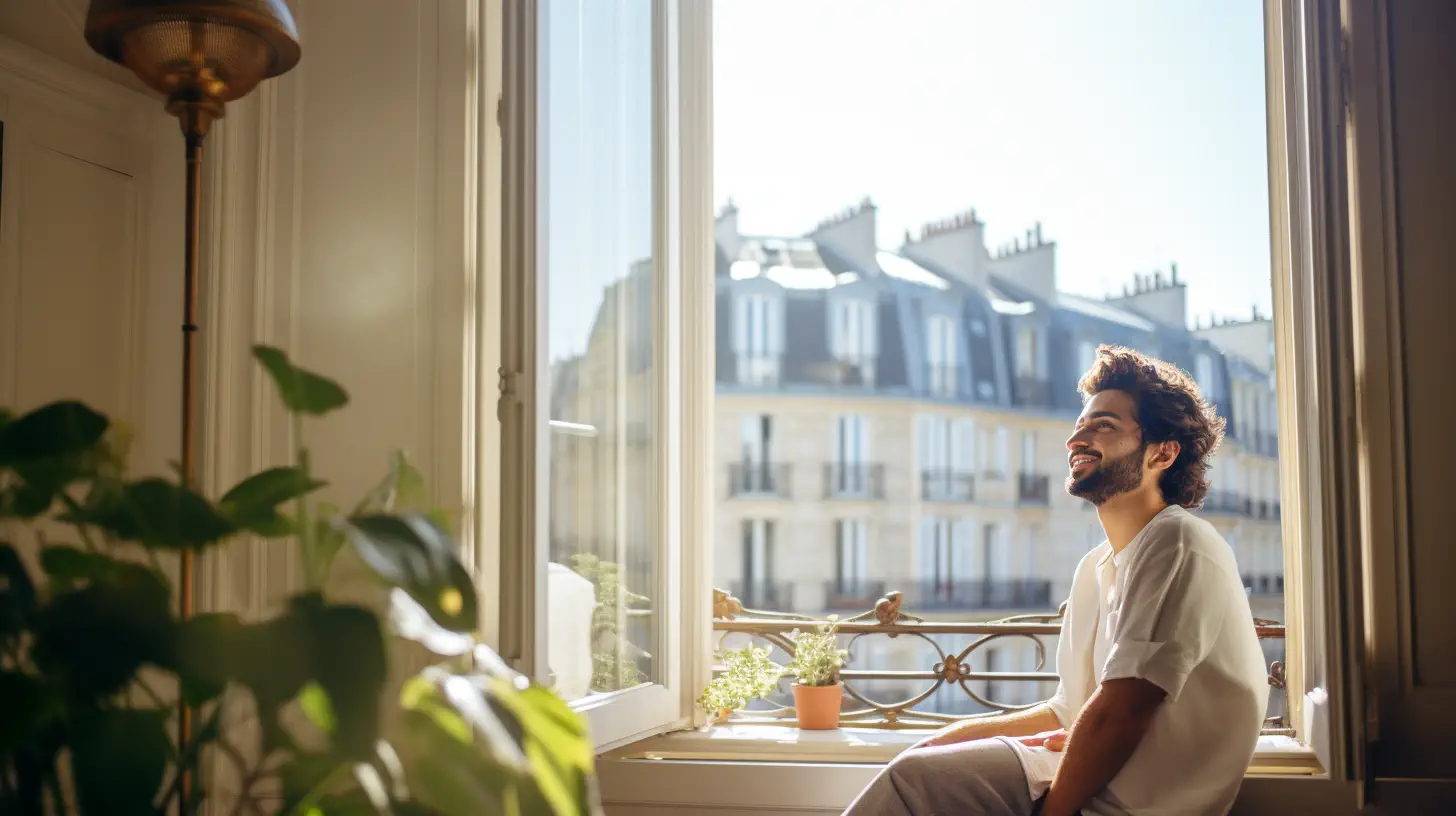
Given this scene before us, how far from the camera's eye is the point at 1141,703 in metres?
1.92

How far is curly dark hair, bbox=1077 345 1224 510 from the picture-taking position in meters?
2.23

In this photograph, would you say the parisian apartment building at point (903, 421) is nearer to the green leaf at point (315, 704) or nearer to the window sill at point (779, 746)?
the window sill at point (779, 746)

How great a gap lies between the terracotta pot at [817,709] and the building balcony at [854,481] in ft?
48.9

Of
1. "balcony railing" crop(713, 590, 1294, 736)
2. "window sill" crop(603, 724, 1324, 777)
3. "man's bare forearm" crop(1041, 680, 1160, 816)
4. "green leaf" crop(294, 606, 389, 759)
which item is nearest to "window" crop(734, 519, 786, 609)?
"balcony railing" crop(713, 590, 1294, 736)

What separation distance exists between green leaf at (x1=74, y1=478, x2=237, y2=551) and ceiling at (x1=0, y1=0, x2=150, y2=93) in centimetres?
179

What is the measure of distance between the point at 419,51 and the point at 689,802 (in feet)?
5.35

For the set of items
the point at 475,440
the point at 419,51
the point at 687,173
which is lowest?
the point at 475,440

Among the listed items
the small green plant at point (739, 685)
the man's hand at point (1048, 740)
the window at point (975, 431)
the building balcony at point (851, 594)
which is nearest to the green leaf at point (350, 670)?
the man's hand at point (1048, 740)

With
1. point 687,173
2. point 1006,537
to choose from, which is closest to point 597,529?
point 687,173

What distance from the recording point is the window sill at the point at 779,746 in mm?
2469

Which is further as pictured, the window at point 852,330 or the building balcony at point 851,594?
the window at point 852,330

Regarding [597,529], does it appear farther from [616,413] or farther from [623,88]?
[623,88]

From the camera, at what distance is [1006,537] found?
1645 centimetres

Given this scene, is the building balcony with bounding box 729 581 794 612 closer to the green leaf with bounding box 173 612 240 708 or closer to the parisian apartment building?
the parisian apartment building
